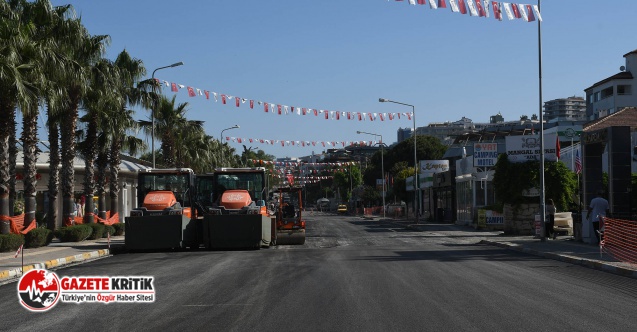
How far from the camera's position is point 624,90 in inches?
2997

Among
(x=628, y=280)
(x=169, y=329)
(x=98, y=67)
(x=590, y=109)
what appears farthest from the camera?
(x=590, y=109)

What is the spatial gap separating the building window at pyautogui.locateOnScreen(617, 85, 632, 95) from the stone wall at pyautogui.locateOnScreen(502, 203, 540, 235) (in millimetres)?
45683

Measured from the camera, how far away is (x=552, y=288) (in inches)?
567

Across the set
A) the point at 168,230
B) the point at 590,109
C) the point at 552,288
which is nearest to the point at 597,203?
the point at 552,288

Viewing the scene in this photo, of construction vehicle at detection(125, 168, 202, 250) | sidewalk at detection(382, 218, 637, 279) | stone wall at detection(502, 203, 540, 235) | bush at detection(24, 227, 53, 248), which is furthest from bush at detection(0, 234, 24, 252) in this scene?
stone wall at detection(502, 203, 540, 235)

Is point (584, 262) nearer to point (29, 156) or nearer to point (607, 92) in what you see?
point (29, 156)

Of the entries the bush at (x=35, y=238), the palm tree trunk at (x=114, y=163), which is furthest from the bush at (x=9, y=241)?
the palm tree trunk at (x=114, y=163)

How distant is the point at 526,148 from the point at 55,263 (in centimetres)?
2325

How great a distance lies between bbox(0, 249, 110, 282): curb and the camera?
701 inches

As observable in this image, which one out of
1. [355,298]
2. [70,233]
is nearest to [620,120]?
[70,233]

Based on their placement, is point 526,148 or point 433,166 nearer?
point 526,148

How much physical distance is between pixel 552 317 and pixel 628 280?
20.1ft

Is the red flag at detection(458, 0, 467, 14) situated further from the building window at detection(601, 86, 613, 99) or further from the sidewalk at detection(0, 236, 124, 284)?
the building window at detection(601, 86, 613, 99)

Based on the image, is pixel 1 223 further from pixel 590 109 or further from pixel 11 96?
pixel 590 109
